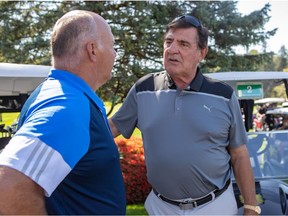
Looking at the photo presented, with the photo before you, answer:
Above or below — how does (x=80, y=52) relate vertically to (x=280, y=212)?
above

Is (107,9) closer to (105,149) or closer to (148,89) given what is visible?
(148,89)

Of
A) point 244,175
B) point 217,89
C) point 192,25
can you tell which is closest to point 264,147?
point 244,175

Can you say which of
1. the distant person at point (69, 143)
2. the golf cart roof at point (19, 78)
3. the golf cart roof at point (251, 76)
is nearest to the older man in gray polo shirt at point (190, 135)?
the distant person at point (69, 143)

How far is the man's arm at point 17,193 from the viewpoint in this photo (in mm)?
1232

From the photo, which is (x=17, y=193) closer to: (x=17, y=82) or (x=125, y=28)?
(x=17, y=82)

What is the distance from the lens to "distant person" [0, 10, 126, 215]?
4.11 feet

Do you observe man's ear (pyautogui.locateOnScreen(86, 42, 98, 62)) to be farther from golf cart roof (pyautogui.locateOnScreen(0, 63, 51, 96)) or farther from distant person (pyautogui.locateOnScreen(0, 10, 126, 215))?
golf cart roof (pyautogui.locateOnScreen(0, 63, 51, 96))

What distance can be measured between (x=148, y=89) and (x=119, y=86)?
732 cm

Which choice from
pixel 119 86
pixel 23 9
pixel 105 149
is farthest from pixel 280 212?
pixel 23 9

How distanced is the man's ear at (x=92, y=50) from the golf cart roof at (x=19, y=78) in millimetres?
2716

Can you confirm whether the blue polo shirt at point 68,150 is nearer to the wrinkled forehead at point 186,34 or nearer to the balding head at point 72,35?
the balding head at point 72,35

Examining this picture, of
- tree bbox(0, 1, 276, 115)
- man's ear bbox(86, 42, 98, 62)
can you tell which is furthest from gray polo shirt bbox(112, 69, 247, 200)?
tree bbox(0, 1, 276, 115)

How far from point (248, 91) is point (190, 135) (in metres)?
2.12

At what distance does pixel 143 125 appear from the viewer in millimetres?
2518
